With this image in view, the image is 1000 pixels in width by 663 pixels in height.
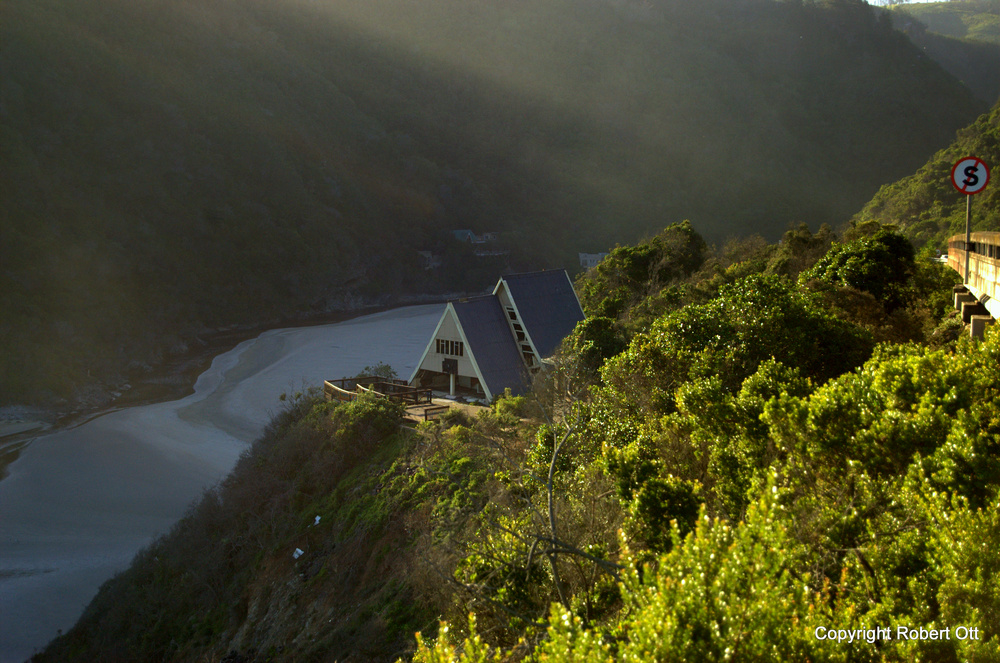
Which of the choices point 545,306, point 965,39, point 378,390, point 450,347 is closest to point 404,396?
point 378,390

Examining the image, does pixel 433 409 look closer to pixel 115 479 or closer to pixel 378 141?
pixel 115 479

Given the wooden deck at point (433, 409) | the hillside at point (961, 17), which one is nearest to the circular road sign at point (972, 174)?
the wooden deck at point (433, 409)

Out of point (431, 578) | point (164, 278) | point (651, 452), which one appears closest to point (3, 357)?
point (164, 278)

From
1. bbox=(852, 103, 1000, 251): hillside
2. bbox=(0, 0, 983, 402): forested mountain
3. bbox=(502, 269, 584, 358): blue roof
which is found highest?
bbox=(0, 0, 983, 402): forested mountain

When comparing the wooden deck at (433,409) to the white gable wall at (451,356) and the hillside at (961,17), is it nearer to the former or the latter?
the white gable wall at (451,356)

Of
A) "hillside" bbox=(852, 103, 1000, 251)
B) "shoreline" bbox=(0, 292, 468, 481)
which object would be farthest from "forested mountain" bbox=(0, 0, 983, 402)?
"hillside" bbox=(852, 103, 1000, 251)

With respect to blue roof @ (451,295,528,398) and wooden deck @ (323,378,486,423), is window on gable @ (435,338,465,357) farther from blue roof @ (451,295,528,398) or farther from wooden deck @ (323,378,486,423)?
wooden deck @ (323,378,486,423)
